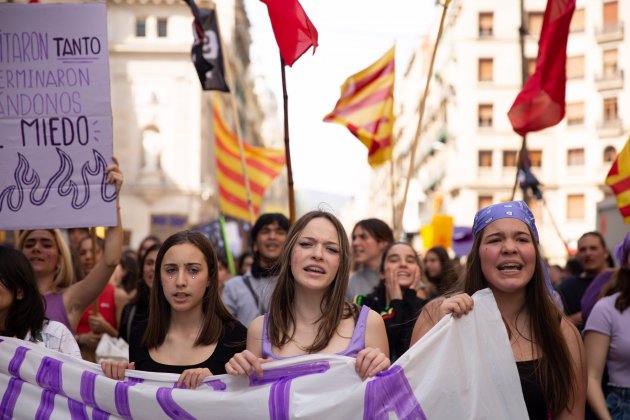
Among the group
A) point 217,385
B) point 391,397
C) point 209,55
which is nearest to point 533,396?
point 391,397

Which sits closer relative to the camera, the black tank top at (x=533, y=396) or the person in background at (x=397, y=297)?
the black tank top at (x=533, y=396)

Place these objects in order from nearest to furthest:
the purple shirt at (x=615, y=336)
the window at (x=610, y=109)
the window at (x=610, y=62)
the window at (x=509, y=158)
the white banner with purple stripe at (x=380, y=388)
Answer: the white banner with purple stripe at (x=380, y=388), the purple shirt at (x=615, y=336), the window at (x=610, y=62), the window at (x=610, y=109), the window at (x=509, y=158)

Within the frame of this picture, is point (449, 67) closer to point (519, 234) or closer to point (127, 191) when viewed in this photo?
point (127, 191)

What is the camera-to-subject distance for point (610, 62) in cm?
4672

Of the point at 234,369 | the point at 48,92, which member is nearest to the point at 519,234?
the point at 234,369

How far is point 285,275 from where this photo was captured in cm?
426

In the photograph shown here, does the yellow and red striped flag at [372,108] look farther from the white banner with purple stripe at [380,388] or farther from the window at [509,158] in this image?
the window at [509,158]

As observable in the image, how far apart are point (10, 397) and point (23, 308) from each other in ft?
1.38

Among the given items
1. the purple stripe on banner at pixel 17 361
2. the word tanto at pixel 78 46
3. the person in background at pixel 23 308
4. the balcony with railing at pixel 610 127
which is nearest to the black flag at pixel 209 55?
the word tanto at pixel 78 46

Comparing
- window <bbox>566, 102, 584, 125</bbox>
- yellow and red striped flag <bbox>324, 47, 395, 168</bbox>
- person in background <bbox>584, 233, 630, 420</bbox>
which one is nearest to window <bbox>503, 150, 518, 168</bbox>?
window <bbox>566, 102, 584, 125</bbox>

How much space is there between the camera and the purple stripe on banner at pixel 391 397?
3.88m

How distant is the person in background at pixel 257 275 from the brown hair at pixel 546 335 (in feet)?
8.12

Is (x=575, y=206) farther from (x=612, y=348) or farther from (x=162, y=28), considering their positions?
(x=612, y=348)

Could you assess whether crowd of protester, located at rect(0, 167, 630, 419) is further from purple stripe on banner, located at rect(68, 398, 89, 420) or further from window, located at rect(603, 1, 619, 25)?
window, located at rect(603, 1, 619, 25)
